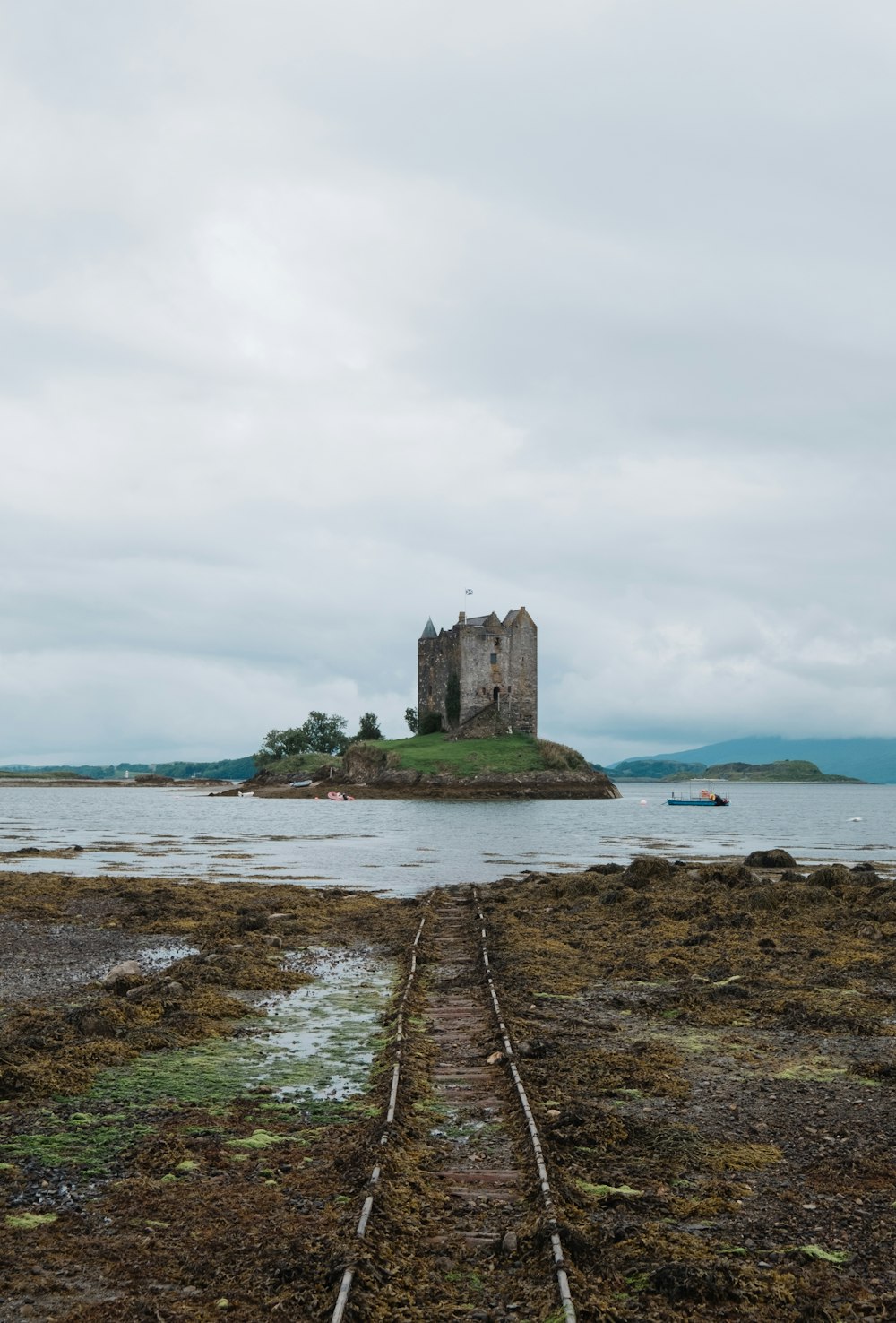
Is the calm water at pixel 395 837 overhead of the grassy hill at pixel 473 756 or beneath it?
beneath

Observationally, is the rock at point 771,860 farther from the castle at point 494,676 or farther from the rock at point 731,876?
the castle at point 494,676

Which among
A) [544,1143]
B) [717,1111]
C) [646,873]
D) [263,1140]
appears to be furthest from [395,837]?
[544,1143]

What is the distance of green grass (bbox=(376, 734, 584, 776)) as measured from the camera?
104812 mm

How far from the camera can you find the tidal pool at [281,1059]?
10680 mm

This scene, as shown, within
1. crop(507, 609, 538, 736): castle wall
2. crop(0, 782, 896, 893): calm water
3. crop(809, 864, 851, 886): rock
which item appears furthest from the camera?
crop(507, 609, 538, 736): castle wall

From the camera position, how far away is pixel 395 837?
58219mm

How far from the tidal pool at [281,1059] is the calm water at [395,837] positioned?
17.5 meters

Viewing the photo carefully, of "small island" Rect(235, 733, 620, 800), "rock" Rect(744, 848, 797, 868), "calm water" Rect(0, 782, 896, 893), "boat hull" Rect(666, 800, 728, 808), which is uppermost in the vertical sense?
"small island" Rect(235, 733, 620, 800)

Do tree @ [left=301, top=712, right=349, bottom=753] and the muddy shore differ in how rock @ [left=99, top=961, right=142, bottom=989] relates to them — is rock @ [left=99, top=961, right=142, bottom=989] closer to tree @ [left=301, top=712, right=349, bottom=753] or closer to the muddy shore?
the muddy shore

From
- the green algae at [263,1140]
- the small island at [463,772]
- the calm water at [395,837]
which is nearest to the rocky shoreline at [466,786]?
the small island at [463,772]

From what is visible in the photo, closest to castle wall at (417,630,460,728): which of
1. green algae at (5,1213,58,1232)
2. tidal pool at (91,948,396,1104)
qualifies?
tidal pool at (91,948,396,1104)

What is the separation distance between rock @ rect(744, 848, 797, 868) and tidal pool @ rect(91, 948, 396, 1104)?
2509 cm

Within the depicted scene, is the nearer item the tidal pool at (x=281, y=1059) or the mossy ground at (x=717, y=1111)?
the mossy ground at (x=717, y=1111)

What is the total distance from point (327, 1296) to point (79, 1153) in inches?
139
